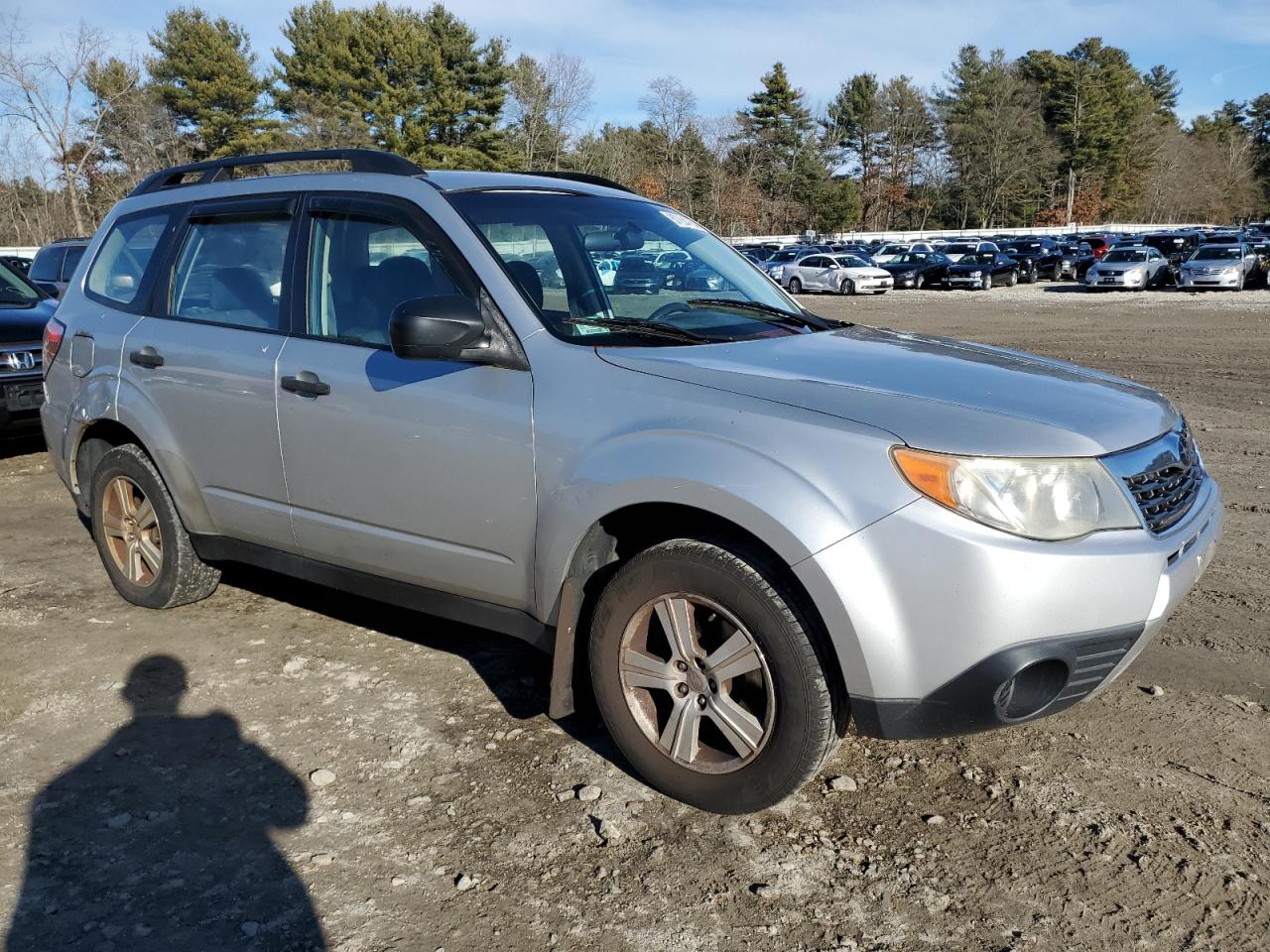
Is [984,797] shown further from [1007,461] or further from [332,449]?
[332,449]

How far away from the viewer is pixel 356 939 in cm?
257

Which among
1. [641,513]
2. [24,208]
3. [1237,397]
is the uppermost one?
[24,208]

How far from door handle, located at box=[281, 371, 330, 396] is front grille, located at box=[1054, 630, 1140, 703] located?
2545mm

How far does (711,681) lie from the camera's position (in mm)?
3018

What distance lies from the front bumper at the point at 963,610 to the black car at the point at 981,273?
4050 centimetres

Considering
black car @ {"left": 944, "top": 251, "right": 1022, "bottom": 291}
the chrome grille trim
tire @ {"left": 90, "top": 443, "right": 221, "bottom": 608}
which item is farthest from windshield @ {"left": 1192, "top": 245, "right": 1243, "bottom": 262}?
tire @ {"left": 90, "top": 443, "right": 221, "bottom": 608}

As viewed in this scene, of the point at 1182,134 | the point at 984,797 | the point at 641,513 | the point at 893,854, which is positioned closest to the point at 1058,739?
the point at 984,797

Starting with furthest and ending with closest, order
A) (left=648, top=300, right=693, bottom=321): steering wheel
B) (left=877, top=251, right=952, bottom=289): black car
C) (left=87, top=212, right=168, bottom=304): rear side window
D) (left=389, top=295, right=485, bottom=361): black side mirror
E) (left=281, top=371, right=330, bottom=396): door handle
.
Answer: (left=877, top=251, right=952, bottom=289): black car → (left=87, top=212, right=168, bottom=304): rear side window → (left=281, top=371, right=330, bottom=396): door handle → (left=648, top=300, right=693, bottom=321): steering wheel → (left=389, top=295, right=485, bottom=361): black side mirror

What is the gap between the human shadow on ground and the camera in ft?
8.54

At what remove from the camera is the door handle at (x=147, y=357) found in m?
4.45

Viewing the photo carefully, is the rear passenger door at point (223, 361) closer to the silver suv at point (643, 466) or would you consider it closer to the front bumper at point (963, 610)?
the silver suv at point (643, 466)

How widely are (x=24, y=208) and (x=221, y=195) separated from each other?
61188 mm

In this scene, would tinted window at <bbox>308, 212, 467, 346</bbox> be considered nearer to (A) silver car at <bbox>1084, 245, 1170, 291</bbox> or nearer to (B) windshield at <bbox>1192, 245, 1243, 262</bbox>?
(B) windshield at <bbox>1192, 245, 1243, 262</bbox>

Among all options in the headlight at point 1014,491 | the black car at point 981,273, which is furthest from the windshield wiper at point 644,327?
the black car at point 981,273
